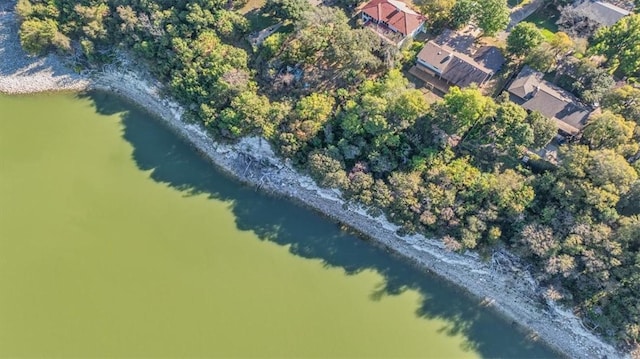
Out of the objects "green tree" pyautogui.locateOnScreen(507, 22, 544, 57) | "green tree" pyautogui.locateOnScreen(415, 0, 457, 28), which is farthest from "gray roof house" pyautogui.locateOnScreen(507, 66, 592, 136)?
"green tree" pyautogui.locateOnScreen(415, 0, 457, 28)

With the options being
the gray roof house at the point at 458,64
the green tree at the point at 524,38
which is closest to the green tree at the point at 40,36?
the gray roof house at the point at 458,64

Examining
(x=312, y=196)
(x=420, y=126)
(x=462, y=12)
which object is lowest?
(x=312, y=196)

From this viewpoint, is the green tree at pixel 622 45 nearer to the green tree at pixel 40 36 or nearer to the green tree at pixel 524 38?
the green tree at pixel 524 38

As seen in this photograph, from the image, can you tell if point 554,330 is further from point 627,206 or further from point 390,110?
point 390,110

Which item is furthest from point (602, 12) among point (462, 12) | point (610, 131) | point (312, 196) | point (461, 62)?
point (312, 196)

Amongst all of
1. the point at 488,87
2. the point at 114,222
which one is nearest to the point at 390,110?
the point at 488,87

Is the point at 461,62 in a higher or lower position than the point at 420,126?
higher

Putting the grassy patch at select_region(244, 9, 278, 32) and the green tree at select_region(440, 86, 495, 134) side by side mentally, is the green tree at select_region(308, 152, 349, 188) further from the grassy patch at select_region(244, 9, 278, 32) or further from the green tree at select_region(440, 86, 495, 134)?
the grassy patch at select_region(244, 9, 278, 32)

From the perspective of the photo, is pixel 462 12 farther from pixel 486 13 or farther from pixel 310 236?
pixel 310 236
